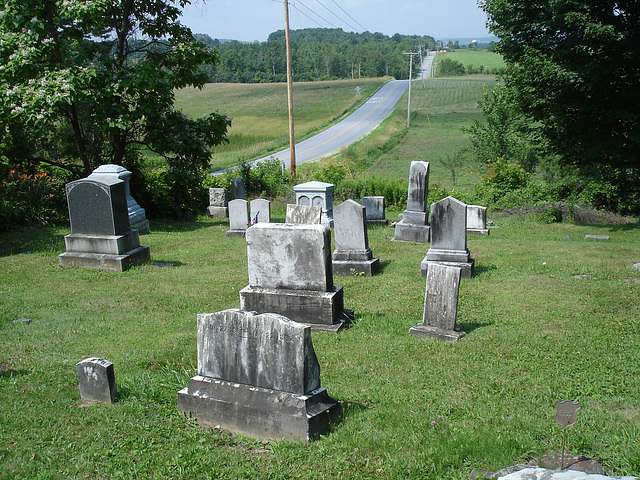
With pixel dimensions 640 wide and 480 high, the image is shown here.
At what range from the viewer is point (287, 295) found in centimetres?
776

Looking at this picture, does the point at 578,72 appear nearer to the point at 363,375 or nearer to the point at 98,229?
the point at 363,375

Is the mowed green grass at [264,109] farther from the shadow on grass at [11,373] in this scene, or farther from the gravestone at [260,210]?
the shadow on grass at [11,373]

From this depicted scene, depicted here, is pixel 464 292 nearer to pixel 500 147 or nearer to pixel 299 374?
pixel 299 374

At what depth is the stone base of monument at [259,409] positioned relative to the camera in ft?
14.7

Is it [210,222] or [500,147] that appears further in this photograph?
[500,147]

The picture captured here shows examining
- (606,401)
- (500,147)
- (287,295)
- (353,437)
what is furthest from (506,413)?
(500,147)

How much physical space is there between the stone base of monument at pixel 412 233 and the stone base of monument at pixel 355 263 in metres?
4.07

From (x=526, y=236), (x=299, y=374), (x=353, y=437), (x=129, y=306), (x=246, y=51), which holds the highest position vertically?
(x=246, y=51)

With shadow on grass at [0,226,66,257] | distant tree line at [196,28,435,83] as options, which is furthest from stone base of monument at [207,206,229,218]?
distant tree line at [196,28,435,83]

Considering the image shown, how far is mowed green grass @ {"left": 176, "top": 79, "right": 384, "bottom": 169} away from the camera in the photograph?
50147 mm

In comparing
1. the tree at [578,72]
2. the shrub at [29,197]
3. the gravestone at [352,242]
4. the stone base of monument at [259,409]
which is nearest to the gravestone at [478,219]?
the tree at [578,72]

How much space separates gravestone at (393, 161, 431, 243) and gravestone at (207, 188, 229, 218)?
7776mm

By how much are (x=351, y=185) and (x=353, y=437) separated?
19287mm

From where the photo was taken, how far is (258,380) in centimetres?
471
